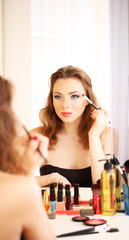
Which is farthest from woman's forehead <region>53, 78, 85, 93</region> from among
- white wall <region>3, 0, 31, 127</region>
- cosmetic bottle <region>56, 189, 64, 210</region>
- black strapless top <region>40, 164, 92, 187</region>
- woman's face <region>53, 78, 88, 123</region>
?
white wall <region>3, 0, 31, 127</region>

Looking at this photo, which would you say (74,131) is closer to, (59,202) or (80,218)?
(59,202)

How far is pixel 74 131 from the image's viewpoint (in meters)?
1.69

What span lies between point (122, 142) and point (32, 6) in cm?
184

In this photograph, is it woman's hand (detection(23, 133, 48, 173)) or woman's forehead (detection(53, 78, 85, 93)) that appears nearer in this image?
woman's hand (detection(23, 133, 48, 173))

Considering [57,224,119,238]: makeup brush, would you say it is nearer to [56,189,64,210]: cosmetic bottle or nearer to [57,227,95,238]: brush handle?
[57,227,95,238]: brush handle

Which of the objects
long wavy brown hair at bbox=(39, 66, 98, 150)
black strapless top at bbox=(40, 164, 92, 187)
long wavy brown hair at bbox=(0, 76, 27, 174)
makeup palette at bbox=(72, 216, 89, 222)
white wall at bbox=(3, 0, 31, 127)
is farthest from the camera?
white wall at bbox=(3, 0, 31, 127)

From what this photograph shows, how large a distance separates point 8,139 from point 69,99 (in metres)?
0.94

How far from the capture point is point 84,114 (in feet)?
5.53

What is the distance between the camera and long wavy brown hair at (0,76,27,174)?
0.65m

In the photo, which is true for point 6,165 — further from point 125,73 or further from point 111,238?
point 125,73

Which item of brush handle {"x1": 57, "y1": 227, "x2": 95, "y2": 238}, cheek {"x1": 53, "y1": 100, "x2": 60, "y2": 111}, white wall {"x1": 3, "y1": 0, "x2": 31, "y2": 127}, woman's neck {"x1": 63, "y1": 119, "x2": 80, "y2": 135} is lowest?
brush handle {"x1": 57, "y1": 227, "x2": 95, "y2": 238}

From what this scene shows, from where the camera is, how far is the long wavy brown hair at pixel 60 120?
1638 millimetres

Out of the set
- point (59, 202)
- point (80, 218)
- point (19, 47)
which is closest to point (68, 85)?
point (59, 202)

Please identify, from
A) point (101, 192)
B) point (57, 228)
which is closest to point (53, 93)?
point (101, 192)
